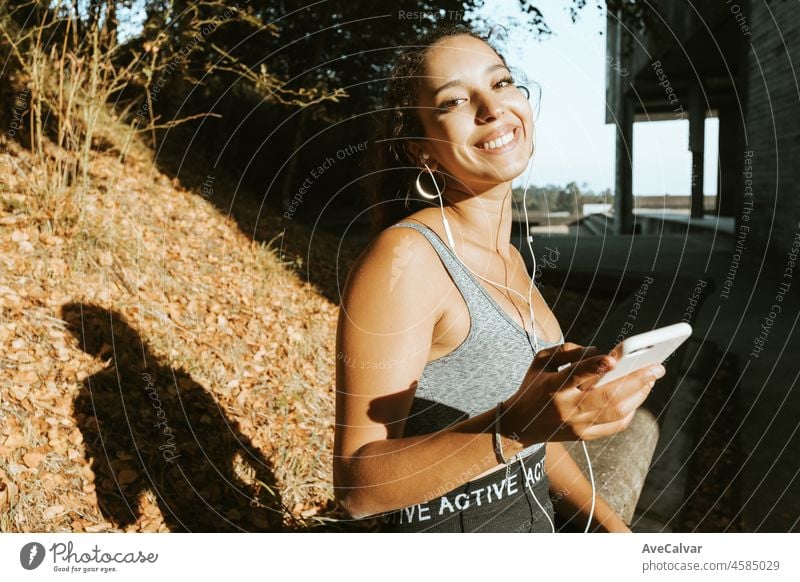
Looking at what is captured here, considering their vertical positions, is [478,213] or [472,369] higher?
[478,213]

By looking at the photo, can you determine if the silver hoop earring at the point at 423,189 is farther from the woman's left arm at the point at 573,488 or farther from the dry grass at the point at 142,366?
the dry grass at the point at 142,366

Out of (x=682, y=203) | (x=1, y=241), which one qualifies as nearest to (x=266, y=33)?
(x=1, y=241)

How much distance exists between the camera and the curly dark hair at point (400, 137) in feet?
4.36

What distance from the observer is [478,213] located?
4.52 feet

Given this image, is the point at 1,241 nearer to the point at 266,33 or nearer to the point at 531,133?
the point at 531,133

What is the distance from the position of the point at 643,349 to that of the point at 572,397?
0.37 ft

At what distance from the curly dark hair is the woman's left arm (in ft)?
2.08

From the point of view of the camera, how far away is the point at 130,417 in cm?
256

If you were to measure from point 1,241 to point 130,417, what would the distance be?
1122 millimetres
